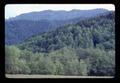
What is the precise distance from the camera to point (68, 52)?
2.39 metres

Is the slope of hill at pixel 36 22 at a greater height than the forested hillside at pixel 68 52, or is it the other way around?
the slope of hill at pixel 36 22

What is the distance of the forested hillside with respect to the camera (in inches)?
94.2

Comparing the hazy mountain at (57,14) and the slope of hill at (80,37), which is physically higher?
the hazy mountain at (57,14)

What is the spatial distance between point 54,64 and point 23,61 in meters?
0.28

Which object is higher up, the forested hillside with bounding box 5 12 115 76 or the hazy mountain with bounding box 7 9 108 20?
the hazy mountain with bounding box 7 9 108 20

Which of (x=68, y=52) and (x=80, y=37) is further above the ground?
(x=80, y=37)

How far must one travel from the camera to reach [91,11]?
242cm

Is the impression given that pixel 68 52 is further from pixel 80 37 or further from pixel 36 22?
pixel 36 22

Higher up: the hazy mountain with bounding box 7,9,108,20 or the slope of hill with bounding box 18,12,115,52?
the hazy mountain with bounding box 7,9,108,20

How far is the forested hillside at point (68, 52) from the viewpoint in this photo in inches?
94.2

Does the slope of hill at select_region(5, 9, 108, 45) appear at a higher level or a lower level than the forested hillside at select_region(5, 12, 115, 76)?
higher

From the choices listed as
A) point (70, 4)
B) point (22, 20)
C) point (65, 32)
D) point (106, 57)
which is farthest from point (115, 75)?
point (22, 20)

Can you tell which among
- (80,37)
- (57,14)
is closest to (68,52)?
(80,37)
